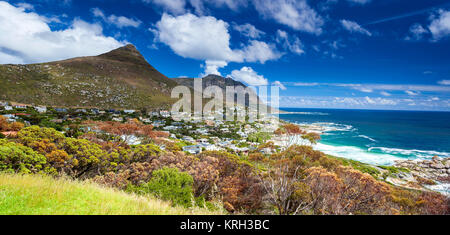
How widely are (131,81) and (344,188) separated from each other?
123966mm

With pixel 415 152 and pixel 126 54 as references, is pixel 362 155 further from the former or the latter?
pixel 126 54

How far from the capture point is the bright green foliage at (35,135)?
12.3 meters

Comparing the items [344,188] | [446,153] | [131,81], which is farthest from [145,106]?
[446,153]

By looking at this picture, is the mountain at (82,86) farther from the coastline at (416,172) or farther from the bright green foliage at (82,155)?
the coastline at (416,172)

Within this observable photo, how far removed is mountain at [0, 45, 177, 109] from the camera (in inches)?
2869

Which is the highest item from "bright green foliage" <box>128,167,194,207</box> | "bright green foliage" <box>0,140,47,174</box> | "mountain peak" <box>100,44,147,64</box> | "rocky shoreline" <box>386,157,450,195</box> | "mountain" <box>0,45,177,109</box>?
"mountain peak" <box>100,44,147,64</box>

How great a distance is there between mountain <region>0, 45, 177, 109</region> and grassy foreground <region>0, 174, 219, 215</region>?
294ft

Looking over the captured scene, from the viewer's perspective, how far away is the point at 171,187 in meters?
9.20

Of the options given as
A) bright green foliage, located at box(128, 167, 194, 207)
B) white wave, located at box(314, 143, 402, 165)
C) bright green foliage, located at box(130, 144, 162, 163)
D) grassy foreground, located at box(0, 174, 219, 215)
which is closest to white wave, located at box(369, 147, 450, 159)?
white wave, located at box(314, 143, 402, 165)

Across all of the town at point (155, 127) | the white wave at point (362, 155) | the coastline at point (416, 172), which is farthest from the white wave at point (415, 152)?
the town at point (155, 127)

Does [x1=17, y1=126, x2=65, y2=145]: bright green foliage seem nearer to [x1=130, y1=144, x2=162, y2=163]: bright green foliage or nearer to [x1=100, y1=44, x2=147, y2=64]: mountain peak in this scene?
[x1=130, y1=144, x2=162, y2=163]: bright green foliage

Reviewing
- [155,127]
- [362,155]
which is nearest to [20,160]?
[155,127]

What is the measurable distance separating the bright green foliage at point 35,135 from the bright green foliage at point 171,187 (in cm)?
853

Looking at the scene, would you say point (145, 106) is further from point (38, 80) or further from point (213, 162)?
point (213, 162)
